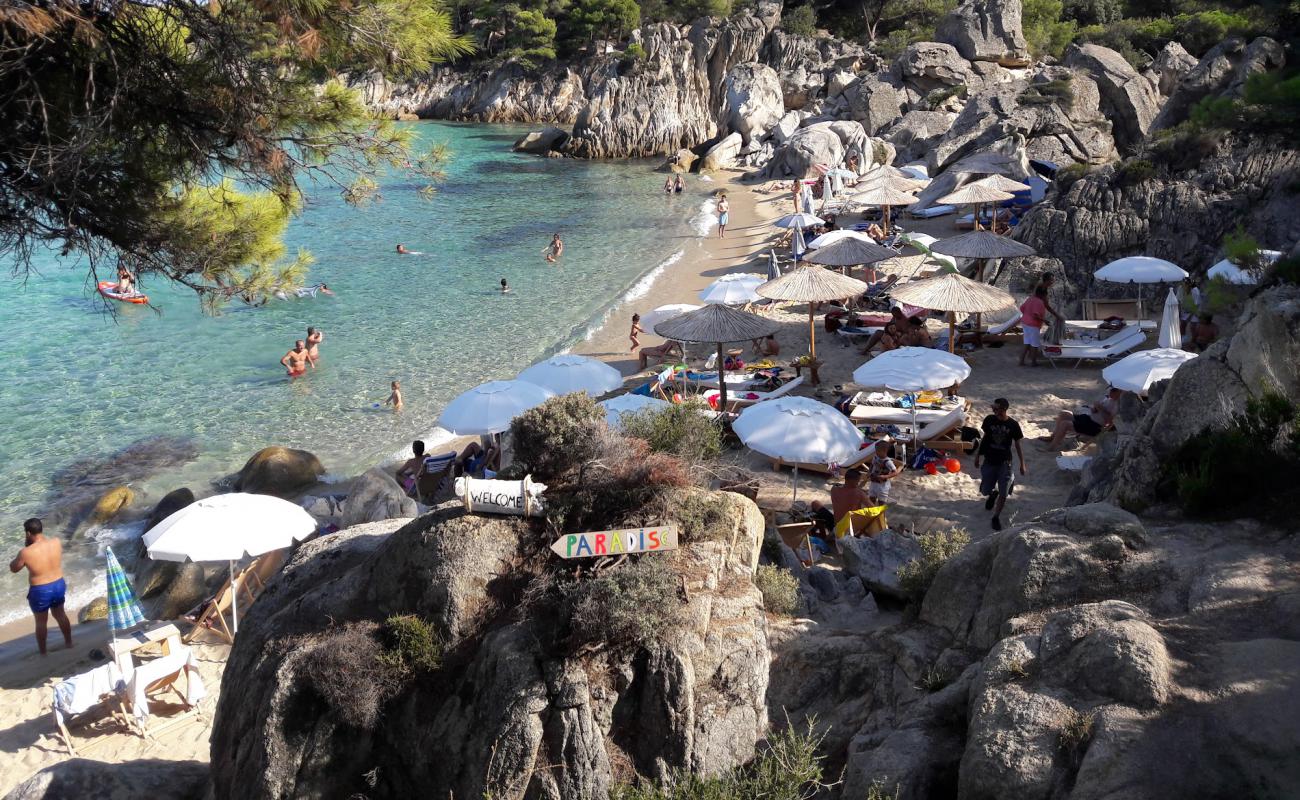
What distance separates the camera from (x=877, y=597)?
27.0 feet

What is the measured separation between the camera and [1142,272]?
15422 millimetres

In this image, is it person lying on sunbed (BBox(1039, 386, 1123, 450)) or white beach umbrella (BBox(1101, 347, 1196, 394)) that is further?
person lying on sunbed (BBox(1039, 386, 1123, 450))

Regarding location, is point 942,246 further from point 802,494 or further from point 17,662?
point 17,662

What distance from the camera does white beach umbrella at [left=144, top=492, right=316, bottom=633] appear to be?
9.41m

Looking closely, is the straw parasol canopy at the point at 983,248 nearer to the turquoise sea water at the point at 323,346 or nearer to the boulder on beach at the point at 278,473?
the turquoise sea water at the point at 323,346

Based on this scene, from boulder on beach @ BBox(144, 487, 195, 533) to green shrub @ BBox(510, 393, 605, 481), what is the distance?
8.78m

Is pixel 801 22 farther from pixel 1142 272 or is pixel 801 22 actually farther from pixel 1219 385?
pixel 1219 385

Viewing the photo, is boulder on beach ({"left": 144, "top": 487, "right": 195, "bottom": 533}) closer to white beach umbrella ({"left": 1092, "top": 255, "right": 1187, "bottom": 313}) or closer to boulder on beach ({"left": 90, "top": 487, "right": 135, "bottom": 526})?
boulder on beach ({"left": 90, "top": 487, "right": 135, "bottom": 526})

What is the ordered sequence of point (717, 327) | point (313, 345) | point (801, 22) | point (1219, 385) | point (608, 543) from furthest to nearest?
point (801, 22), point (313, 345), point (717, 327), point (1219, 385), point (608, 543)

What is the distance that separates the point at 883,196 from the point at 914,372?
41.2 ft

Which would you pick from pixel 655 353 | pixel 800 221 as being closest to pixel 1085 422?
pixel 655 353

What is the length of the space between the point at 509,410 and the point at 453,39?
5.74 meters

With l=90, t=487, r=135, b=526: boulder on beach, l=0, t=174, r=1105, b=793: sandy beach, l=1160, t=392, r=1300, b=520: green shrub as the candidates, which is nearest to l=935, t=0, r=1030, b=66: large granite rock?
l=0, t=174, r=1105, b=793: sandy beach

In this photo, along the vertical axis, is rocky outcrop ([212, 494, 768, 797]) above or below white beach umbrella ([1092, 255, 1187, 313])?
below
